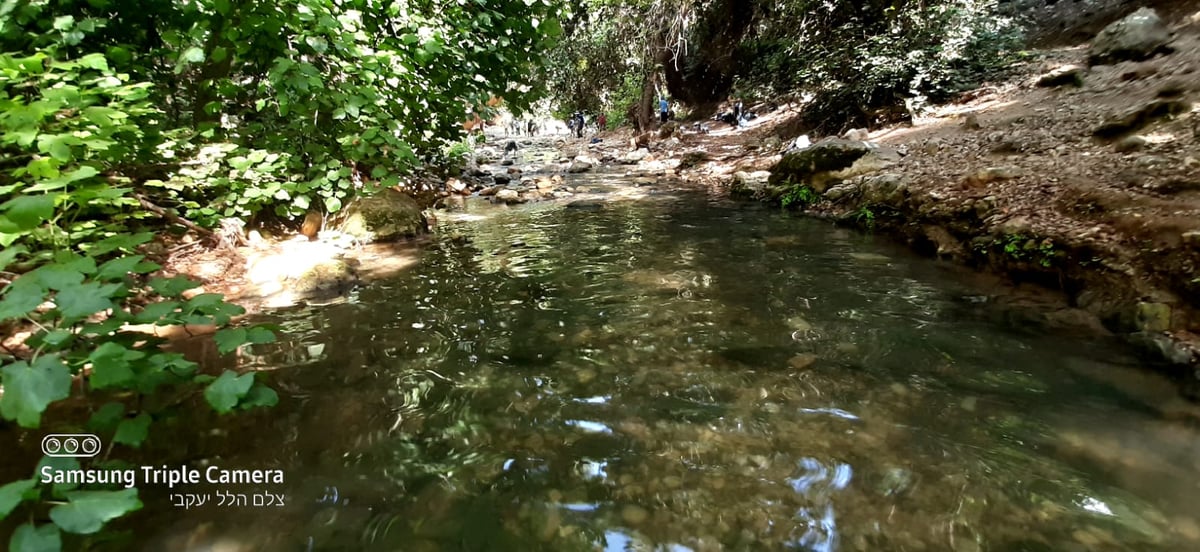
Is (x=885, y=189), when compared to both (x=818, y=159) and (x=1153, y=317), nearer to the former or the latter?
(x=818, y=159)

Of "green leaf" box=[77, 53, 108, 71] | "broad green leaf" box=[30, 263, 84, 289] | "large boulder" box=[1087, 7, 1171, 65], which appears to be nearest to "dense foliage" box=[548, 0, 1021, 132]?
"large boulder" box=[1087, 7, 1171, 65]

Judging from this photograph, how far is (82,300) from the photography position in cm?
154

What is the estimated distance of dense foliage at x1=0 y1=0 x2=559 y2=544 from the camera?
1.57 meters

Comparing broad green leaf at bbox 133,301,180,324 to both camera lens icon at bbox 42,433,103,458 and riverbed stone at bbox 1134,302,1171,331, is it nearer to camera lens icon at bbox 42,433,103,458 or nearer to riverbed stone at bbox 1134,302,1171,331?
camera lens icon at bbox 42,433,103,458

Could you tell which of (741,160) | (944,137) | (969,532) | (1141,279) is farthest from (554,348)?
(741,160)

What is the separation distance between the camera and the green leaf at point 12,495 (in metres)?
1.19

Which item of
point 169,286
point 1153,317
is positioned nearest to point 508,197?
point 169,286

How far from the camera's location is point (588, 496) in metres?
2.01

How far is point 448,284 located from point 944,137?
7763 millimetres

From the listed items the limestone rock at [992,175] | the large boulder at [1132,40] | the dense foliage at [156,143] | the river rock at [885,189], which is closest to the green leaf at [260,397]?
the dense foliage at [156,143]

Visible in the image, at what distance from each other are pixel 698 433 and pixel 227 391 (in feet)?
6.00

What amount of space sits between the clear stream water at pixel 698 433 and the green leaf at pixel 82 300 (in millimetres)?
830

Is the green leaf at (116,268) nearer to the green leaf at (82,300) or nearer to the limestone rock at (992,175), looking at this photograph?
the green leaf at (82,300)

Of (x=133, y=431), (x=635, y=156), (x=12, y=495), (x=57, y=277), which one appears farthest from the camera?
(x=635, y=156)
